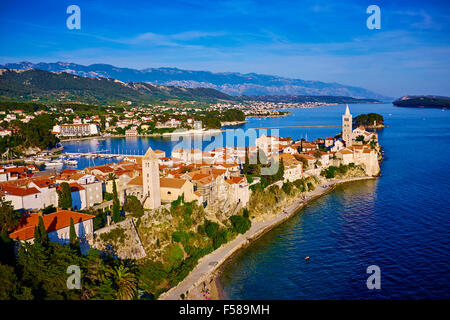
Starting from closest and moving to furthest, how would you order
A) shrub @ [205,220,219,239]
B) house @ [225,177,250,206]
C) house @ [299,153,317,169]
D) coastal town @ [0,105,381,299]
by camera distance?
coastal town @ [0,105,381,299], shrub @ [205,220,219,239], house @ [225,177,250,206], house @ [299,153,317,169]

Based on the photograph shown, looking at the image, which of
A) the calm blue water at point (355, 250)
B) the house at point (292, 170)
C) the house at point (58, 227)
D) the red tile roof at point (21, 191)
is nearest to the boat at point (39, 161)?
the red tile roof at point (21, 191)

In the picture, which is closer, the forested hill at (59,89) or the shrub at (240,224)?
→ the shrub at (240,224)

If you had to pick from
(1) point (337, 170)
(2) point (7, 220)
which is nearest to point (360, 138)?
(1) point (337, 170)

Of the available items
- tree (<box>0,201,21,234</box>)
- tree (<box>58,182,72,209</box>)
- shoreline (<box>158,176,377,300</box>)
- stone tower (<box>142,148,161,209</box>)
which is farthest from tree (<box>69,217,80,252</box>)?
stone tower (<box>142,148,161,209</box>)

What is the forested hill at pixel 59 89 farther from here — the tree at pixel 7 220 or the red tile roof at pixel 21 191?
the tree at pixel 7 220

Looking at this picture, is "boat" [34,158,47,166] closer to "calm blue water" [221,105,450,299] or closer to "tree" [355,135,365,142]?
"calm blue water" [221,105,450,299]

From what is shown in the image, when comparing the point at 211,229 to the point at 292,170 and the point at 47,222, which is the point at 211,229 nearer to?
the point at 47,222
